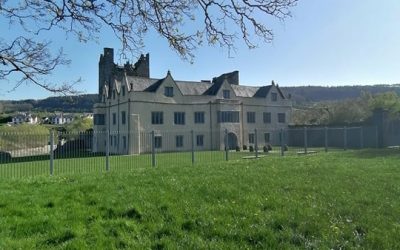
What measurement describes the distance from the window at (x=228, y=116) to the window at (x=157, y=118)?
7.65 metres

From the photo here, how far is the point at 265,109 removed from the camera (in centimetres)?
5812

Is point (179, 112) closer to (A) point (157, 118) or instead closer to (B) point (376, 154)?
(A) point (157, 118)

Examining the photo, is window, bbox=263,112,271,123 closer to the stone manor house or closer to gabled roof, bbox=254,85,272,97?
the stone manor house

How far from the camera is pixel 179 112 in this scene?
1980 inches

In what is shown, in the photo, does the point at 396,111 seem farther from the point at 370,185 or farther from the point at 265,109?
the point at 370,185

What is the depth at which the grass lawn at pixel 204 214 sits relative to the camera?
554 centimetres

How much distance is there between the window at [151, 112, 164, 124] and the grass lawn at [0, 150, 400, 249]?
125 ft

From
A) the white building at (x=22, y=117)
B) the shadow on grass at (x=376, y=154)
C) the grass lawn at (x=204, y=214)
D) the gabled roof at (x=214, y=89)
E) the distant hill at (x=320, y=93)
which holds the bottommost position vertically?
the grass lawn at (x=204, y=214)

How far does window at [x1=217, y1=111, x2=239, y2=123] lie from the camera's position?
51688 millimetres

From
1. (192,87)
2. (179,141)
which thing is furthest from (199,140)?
(192,87)

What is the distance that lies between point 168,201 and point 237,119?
4608cm

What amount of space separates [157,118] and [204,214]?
4216 cm

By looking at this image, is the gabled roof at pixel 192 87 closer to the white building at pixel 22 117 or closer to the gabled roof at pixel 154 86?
the gabled roof at pixel 154 86

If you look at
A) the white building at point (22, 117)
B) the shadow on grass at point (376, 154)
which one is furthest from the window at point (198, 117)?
the shadow on grass at point (376, 154)
